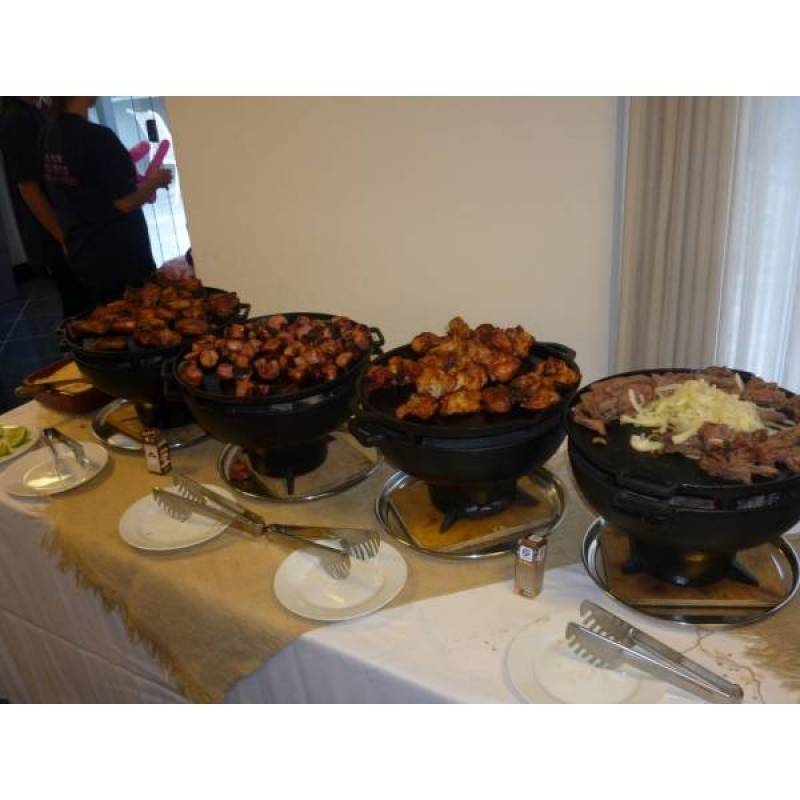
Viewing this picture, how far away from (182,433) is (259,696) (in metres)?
0.63

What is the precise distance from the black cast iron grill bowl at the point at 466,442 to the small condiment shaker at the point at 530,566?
0.36 ft

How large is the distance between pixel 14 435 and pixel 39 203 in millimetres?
1759

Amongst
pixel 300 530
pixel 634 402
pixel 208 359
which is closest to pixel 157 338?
pixel 208 359

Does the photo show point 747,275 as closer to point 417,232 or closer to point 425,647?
point 417,232

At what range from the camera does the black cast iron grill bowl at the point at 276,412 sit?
114 cm

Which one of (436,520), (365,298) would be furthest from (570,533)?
(365,298)

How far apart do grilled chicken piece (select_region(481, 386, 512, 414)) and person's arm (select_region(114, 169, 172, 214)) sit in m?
2.02

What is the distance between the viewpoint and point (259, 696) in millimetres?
1053

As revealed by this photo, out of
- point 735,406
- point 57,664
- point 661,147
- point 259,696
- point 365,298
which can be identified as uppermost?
point 661,147

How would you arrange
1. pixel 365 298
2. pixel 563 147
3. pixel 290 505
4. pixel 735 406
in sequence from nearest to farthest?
pixel 735 406 → pixel 290 505 → pixel 563 147 → pixel 365 298

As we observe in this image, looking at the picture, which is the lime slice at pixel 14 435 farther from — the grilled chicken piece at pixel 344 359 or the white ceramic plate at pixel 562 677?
the white ceramic plate at pixel 562 677

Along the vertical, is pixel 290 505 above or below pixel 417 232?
below

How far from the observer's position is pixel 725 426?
2.80ft

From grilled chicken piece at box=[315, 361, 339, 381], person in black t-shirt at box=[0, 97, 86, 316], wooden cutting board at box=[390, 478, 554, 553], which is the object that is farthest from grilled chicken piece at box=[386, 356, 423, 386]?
person in black t-shirt at box=[0, 97, 86, 316]
